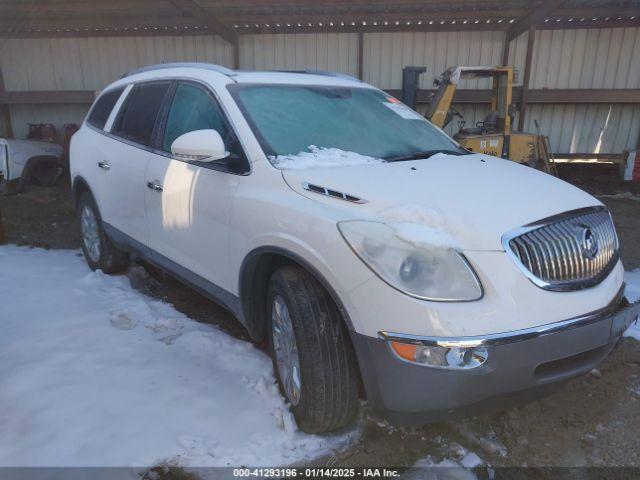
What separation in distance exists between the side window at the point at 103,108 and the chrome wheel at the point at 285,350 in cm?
286

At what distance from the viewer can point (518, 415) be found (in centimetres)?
257

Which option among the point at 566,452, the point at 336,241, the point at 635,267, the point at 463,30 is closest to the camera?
the point at 336,241

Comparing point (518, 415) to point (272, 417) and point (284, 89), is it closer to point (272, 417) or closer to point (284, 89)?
point (272, 417)

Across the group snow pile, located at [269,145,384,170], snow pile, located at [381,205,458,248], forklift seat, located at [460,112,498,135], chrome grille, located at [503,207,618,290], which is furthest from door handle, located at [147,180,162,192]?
forklift seat, located at [460,112,498,135]

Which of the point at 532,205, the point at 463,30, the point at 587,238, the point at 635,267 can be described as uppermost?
the point at 463,30

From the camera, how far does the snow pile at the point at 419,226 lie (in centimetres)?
191

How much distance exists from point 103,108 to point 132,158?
1205 millimetres

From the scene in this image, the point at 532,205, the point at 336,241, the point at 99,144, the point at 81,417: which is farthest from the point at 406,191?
the point at 99,144

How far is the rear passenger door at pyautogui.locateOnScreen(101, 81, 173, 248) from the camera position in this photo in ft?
11.6

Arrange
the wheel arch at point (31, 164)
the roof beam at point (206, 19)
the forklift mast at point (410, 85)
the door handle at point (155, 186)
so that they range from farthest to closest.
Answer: the forklift mast at point (410, 85) → the roof beam at point (206, 19) → the wheel arch at point (31, 164) → the door handle at point (155, 186)

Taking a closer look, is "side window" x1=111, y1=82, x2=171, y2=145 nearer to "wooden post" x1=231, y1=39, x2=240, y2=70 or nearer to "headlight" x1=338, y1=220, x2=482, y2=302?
"headlight" x1=338, y1=220, x2=482, y2=302

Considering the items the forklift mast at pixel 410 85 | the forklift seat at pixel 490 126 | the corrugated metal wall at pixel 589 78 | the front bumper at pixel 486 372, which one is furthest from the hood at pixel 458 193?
the corrugated metal wall at pixel 589 78

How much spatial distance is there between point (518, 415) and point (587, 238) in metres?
1.04

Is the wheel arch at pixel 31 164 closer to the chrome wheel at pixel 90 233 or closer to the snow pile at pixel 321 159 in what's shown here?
the chrome wheel at pixel 90 233
